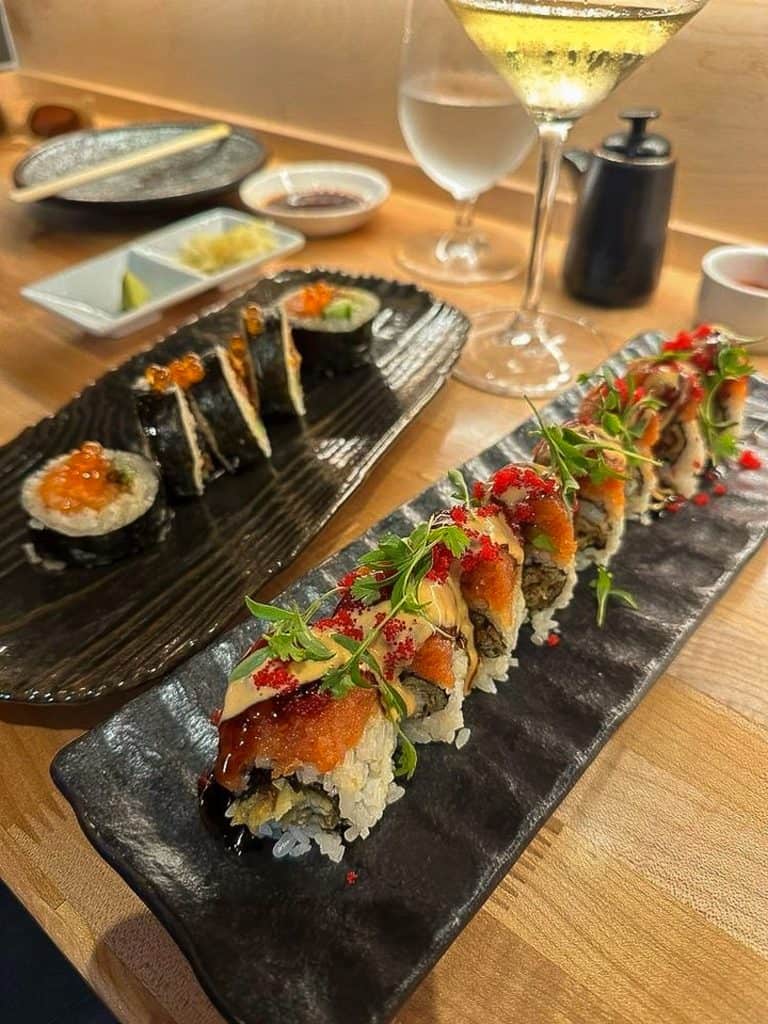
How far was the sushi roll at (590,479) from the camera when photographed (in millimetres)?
1233

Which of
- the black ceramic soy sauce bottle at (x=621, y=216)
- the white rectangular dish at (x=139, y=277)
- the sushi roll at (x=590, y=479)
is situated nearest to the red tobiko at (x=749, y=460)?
the sushi roll at (x=590, y=479)

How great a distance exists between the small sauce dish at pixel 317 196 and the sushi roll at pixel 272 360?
2.57 ft

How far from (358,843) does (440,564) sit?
1.12 ft

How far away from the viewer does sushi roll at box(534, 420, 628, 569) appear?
4.05 feet

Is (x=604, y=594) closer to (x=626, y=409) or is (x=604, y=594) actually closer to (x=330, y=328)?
(x=626, y=409)

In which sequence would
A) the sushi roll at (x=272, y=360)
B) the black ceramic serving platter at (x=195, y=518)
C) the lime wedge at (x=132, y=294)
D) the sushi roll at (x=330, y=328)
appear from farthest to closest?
the lime wedge at (x=132, y=294) → the sushi roll at (x=330, y=328) → the sushi roll at (x=272, y=360) → the black ceramic serving platter at (x=195, y=518)

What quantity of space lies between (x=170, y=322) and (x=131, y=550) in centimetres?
93

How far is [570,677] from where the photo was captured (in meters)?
1.14

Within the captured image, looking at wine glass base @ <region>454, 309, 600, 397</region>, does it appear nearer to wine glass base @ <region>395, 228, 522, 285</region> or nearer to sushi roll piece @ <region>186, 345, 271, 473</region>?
wine glass base @ <region>395, 228, 522, 285</region>

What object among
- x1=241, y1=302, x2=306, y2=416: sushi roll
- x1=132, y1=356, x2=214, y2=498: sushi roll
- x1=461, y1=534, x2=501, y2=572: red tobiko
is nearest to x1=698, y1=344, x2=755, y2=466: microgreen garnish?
x1=461, y1=534, x2=501, y2=572: red tobiko

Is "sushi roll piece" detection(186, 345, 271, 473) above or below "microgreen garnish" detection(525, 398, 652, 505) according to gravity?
below

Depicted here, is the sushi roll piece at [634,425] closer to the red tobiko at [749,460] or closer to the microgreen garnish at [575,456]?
the microgreen garnish at [575,456]

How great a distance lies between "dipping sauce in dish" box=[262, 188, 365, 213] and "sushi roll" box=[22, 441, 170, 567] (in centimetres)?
127

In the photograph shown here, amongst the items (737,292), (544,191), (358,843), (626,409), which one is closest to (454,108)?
(544,191)
